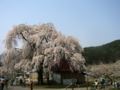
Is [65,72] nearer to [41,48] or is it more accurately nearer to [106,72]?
[41,48]

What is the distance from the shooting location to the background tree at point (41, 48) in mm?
29906

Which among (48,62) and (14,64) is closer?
(48,62)

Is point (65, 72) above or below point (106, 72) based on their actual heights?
above

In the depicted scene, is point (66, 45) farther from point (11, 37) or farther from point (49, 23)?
point (11, 37)

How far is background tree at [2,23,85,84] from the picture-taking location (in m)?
29.9

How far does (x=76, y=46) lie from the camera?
1355 inches

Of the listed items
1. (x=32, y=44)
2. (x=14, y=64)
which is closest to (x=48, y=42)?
(x=32, y=44)

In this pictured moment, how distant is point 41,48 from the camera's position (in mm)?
31375

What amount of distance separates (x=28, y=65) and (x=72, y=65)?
756cm

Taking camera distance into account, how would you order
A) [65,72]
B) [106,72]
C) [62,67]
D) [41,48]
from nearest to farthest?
1. [41,48]
2. [65,72]
3. [62,67]
4. [106,72]

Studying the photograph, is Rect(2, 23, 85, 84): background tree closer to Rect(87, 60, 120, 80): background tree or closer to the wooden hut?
the wooden hut

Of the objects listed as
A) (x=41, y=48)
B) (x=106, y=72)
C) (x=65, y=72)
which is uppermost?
(x=41, y=48)

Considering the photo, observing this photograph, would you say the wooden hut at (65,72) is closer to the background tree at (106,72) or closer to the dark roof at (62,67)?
the dark roof at (62,67)

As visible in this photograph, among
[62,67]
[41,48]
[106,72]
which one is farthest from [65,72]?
[106,72]
